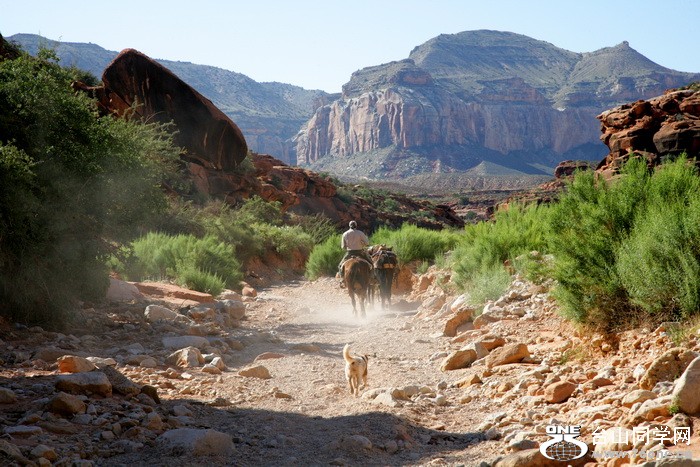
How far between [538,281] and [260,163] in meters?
34.3

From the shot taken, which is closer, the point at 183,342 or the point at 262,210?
the point at 183,342

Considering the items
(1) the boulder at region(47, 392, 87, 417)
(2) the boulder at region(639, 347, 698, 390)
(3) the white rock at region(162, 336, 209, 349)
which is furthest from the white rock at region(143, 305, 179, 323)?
(2) the boulder at region(639, 347, 698, 390)

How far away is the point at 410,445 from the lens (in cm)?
515

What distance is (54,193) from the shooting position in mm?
9180

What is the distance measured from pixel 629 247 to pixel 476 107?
153089 millimetres

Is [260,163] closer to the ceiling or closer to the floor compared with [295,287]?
closer to the ceiling

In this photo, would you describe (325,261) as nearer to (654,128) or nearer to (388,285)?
(388,285)

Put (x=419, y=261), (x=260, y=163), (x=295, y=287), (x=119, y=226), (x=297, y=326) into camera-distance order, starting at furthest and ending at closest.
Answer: (x=260, y=163), (x=295, y=287), (x=419, y=261), (x=297, y=326), (x=119, y=226)

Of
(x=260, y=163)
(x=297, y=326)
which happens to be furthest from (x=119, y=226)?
(x=260, y=163)

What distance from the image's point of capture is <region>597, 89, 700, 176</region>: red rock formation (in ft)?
67.4

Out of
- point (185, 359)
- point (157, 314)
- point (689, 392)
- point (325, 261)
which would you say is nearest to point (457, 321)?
point (185, 359)

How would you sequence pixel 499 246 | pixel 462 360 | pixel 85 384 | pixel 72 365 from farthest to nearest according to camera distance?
pixel 499 246 < pixel 462 360 < pixel 72 365 < pixel 85 384

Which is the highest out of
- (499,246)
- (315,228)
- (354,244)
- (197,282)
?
(499,246)

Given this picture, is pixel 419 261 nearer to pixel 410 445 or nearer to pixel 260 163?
pixel 410 445
